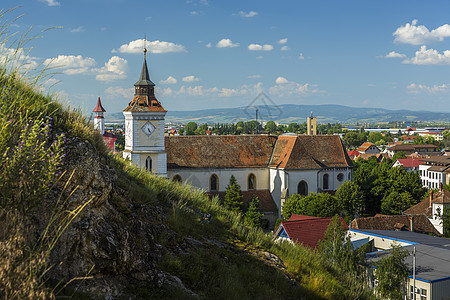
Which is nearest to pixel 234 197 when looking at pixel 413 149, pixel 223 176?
pixel 223 176

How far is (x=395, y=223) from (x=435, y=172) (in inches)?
2190

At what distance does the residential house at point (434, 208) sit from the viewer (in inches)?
1632

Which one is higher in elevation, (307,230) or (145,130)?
(145,130)

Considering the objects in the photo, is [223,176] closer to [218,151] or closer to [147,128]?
[218,151]

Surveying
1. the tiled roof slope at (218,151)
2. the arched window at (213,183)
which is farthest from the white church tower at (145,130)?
the arched window at (213,183)

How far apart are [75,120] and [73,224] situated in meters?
2.29

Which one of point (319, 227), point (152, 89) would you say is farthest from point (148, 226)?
point (152, 89)

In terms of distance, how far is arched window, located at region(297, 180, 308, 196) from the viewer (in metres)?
44.2

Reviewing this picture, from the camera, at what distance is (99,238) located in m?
5.85

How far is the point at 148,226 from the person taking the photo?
7.29 meters

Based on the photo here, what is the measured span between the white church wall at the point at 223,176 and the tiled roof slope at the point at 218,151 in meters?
0.42

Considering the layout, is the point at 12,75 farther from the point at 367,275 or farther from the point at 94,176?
the point at 367,275

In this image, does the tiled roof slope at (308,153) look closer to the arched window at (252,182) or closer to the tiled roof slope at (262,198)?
the arched window at (252,182)

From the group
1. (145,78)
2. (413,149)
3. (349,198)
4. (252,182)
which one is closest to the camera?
(145,78)
